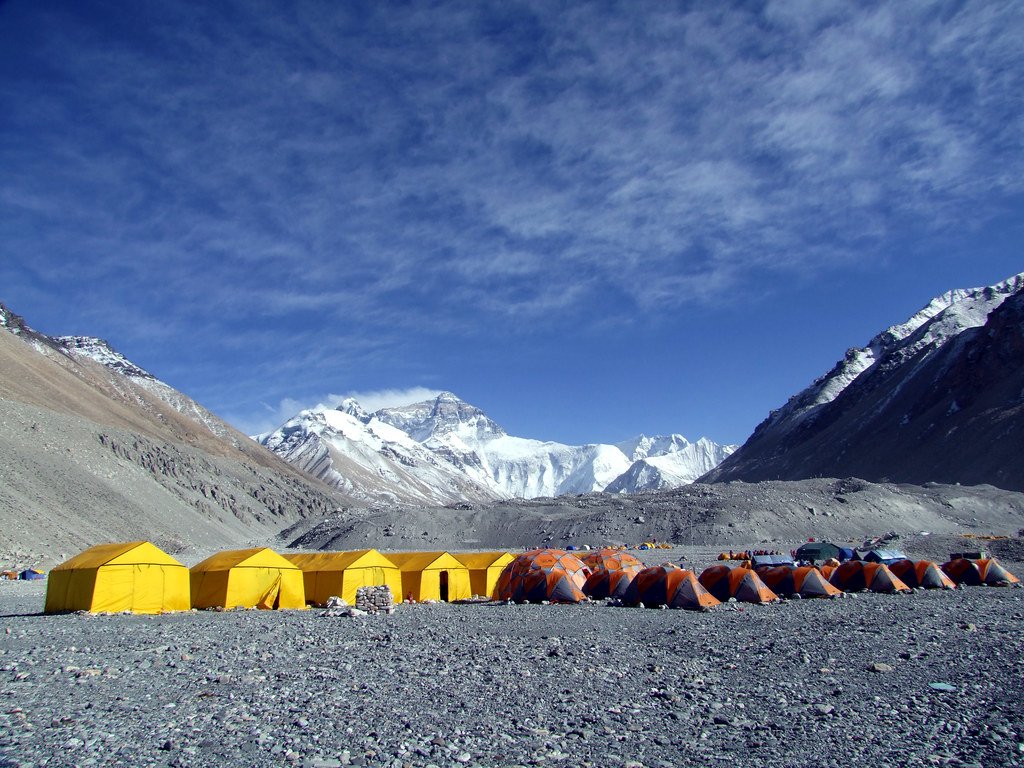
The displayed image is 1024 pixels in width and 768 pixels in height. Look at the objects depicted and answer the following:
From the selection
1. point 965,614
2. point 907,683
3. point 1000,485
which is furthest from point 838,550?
point 1000,485

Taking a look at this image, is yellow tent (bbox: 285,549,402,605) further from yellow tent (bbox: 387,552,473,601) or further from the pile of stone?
the pile of stone

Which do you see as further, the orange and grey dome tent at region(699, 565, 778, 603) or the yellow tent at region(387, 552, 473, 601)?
the yellow tent at region(387, 552, 473, 601)

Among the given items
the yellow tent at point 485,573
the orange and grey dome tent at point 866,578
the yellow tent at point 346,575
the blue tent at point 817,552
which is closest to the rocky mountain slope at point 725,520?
the blue tent at point 817,552

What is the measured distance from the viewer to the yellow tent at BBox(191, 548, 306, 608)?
2912 centimetres

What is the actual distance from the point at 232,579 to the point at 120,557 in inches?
165

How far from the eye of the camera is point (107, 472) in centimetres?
8731

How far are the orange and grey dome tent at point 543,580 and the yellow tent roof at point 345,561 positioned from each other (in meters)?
5.58

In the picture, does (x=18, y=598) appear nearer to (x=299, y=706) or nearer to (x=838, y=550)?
(x=299, y=706)

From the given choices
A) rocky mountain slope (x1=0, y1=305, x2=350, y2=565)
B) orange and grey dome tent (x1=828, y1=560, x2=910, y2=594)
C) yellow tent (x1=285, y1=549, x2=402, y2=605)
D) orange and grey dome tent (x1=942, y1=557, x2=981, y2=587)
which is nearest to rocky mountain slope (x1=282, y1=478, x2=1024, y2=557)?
rocky mountain slope (x1=0, y1=305, x2=350, y2=565)

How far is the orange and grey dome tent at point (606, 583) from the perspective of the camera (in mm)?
31219

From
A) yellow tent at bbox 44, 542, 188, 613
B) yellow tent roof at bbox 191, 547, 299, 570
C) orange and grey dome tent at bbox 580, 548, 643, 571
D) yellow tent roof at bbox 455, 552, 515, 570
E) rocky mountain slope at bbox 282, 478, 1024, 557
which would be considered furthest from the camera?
rocky mountain slope at bbox 282, 478, 1024, 557

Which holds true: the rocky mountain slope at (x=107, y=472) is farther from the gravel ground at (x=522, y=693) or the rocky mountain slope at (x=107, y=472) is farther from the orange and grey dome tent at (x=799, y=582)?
the orange and grey dome tent at (x=799, y=582)

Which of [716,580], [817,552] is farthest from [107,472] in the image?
[716,580]

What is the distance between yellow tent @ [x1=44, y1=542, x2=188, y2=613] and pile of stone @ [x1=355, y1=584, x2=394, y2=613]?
6973 mm
